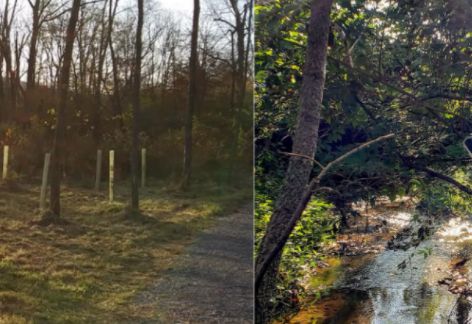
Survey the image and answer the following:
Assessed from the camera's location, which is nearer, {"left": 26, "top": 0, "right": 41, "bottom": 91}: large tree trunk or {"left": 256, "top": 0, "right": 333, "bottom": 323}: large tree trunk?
{"left": 26, "top": 0, "right": 41, "bottom": 91}: large tree trunk

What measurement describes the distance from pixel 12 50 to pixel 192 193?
48cm

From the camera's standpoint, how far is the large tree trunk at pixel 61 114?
0.91m

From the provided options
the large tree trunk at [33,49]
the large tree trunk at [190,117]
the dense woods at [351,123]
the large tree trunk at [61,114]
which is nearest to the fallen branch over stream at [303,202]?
the dense woods at [351,123]

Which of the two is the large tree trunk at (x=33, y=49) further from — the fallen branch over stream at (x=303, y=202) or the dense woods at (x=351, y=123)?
the fallen branch over stream at (x=303, y=202)

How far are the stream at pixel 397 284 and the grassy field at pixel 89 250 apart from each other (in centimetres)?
52

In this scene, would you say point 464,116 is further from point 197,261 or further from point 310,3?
point 197,261

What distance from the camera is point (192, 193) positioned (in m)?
1.04

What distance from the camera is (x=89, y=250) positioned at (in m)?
0.93

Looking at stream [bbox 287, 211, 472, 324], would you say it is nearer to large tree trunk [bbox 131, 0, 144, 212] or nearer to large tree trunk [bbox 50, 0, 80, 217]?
large tree trunk [bbox 131, 0, 144, 212]

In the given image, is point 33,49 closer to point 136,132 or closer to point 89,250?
point 136,132

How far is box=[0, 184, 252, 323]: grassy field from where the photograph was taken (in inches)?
34.1

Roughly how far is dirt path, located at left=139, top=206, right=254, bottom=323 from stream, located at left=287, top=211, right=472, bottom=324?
15.0 inches

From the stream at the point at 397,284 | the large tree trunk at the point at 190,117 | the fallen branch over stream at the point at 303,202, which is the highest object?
the large tree trunk at the point at 190,117

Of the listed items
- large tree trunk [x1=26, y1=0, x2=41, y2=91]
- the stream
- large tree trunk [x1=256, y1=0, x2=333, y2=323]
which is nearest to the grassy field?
large tree trunk [x1=26, y1=0, x2=41, y2=91]
